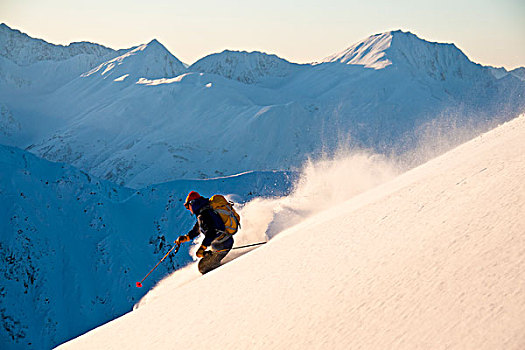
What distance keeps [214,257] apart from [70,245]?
1494 inches

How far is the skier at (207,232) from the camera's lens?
8.62 meters

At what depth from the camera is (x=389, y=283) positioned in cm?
404

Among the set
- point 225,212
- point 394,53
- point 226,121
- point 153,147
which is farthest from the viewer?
point 394,53

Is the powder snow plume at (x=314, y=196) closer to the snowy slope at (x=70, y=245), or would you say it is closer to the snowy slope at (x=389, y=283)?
the snowy slope at (x=389, y=283)

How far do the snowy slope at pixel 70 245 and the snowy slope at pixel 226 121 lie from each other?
145 ft

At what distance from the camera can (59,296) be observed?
38.5 m

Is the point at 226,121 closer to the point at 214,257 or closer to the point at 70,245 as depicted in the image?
the point at 70,245

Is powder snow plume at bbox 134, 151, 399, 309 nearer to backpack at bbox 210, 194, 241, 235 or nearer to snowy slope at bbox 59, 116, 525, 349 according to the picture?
backpack at bbox 210, 194, 241, 235

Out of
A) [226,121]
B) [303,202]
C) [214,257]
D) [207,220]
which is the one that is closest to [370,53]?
[226,121]

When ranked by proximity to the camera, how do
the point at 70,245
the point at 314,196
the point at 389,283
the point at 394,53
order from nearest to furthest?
the point at 389,283 < the point at 314,196 < the point at 70,245 < the point at 394,53

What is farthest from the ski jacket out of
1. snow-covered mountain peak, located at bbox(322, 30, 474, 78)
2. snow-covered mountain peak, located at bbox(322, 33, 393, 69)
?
snow-covered mountain peak, located at bbox(322, 30, 474, 78)

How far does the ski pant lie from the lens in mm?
9094

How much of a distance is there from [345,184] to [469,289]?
1055 cm

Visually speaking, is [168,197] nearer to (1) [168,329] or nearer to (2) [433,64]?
(1) [168,329]
